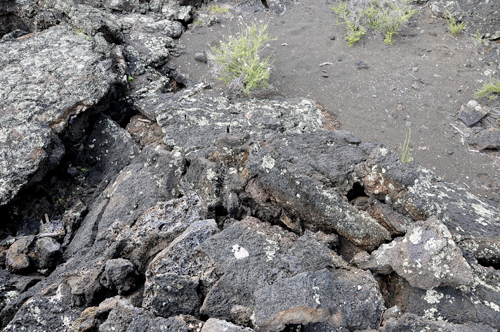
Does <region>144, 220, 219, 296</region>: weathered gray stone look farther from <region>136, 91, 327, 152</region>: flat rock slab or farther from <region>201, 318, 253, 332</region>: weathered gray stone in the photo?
<region>136, 91, 327, 152</region>: flat rock slab

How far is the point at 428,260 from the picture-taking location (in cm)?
209

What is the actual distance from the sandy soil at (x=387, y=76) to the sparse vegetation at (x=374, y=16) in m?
0.14

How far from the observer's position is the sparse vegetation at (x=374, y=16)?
220 inches

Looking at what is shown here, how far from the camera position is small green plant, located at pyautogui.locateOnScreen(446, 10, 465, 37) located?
556cm

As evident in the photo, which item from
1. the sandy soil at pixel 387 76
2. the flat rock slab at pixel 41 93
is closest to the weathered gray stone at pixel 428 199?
the sandy soil at pixel 387 76

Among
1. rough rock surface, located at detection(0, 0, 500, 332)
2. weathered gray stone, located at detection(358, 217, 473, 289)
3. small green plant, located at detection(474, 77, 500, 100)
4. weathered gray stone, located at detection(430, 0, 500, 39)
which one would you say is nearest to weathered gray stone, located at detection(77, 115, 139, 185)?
rough rock surface, located at detection(0, 0, 500, 332)

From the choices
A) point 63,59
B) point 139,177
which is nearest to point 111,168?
point 139,177

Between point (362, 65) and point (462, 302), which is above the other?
point (362, 65)

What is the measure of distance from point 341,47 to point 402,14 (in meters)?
1.15

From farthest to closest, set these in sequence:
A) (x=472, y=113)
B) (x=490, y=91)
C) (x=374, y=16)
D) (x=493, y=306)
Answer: (x=374, y=16)
(x=490, y=91)
(x=472, y=113)
(x=493, y=306)

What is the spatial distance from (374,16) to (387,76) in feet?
4.28

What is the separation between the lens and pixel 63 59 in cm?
442

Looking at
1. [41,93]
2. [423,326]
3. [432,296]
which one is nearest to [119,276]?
[423,326]

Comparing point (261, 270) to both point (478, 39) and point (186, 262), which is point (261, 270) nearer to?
point (186, 262)
